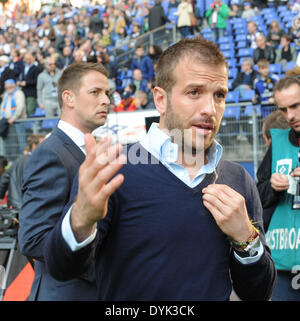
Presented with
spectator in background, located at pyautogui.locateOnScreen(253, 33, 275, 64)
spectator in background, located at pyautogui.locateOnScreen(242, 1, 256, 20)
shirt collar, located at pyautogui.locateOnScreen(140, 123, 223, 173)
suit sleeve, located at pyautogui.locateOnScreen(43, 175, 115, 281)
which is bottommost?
suit sleeve, located at pyautogui.locateOnScreen(43, 175, 115, 281)

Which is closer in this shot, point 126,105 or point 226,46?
point 126,105

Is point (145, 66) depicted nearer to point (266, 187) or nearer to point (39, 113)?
point (39, 113)

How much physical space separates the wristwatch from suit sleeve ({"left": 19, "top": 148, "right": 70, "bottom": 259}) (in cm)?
105

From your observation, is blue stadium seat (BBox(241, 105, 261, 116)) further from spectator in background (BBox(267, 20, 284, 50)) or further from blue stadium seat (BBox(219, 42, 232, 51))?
blue stadium seat (BBox(219, 42, 232, 51))

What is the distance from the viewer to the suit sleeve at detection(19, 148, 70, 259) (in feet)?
7.64

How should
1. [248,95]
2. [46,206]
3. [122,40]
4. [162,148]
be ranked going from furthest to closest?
A: [122,40] < [248,95] < [46,206] < [162,148]

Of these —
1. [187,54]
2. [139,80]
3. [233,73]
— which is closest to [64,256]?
[187,54]

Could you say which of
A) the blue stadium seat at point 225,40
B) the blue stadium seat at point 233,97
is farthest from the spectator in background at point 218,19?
the blue stadium seat at point 233,97

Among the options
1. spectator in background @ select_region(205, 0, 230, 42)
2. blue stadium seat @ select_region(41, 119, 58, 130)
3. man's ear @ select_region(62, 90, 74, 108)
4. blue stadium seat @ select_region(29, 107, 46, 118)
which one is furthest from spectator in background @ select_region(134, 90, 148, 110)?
man's ear @ select_region(62, 90, 74, 108)

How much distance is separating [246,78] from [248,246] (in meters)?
9.51

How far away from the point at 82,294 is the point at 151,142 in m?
1.10

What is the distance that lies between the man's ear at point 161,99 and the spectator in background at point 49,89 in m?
9.86

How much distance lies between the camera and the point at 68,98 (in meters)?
3.12

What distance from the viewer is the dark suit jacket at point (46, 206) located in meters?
2.34
